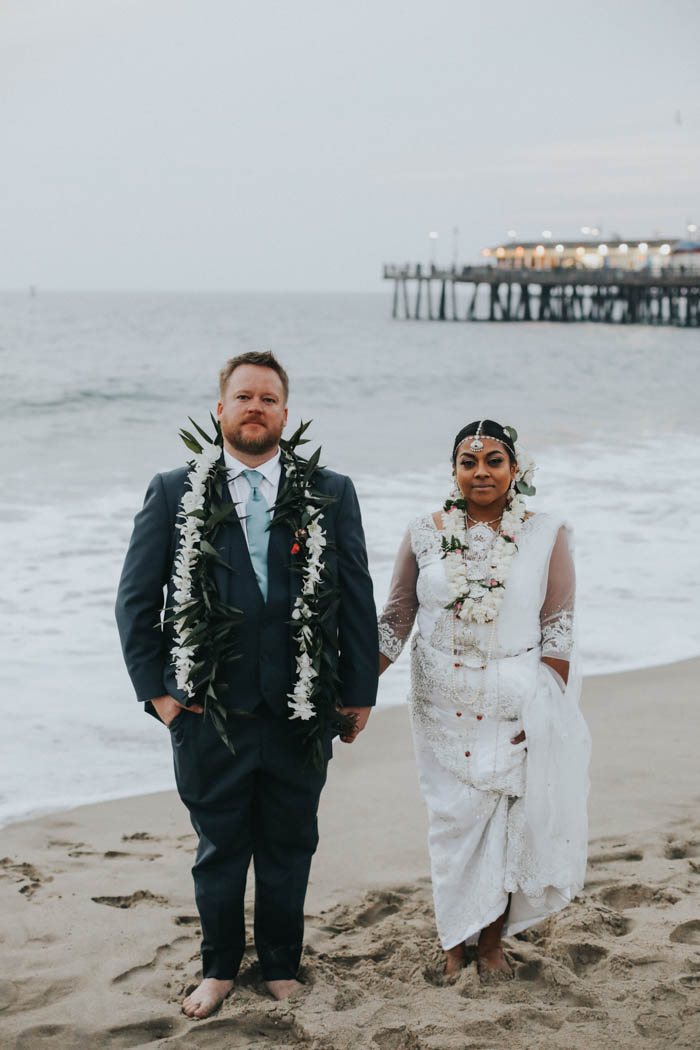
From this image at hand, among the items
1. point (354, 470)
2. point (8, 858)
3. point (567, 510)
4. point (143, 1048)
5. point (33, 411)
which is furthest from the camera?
point (33, 411)

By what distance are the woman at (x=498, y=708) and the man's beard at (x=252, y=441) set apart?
2.07 ft

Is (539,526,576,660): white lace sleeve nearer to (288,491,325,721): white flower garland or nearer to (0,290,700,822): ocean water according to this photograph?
(288,491,325,721): white flower garland

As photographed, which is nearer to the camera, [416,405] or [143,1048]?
[143,1048]

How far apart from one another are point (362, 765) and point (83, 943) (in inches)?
87.8

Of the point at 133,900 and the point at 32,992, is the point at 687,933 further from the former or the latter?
the point at 32,992

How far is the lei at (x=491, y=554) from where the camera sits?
11.0 ft

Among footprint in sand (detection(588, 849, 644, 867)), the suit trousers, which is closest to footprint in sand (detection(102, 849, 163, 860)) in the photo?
the suit trousers

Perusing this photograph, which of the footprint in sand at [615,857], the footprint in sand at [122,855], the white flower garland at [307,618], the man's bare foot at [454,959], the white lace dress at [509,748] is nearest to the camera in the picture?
the white flower garland at [307,618]

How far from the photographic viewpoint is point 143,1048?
310cm

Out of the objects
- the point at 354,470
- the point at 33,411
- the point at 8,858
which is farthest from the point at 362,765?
the point at 33,411

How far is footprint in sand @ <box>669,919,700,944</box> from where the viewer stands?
12.1ft

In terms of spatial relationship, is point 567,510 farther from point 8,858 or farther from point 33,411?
point 33,411

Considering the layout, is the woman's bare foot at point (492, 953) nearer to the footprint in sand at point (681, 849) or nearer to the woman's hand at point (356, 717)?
the woman's hand at point (356, 717)

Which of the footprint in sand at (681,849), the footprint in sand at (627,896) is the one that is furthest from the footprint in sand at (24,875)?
the footprint in sand at (681,849)
